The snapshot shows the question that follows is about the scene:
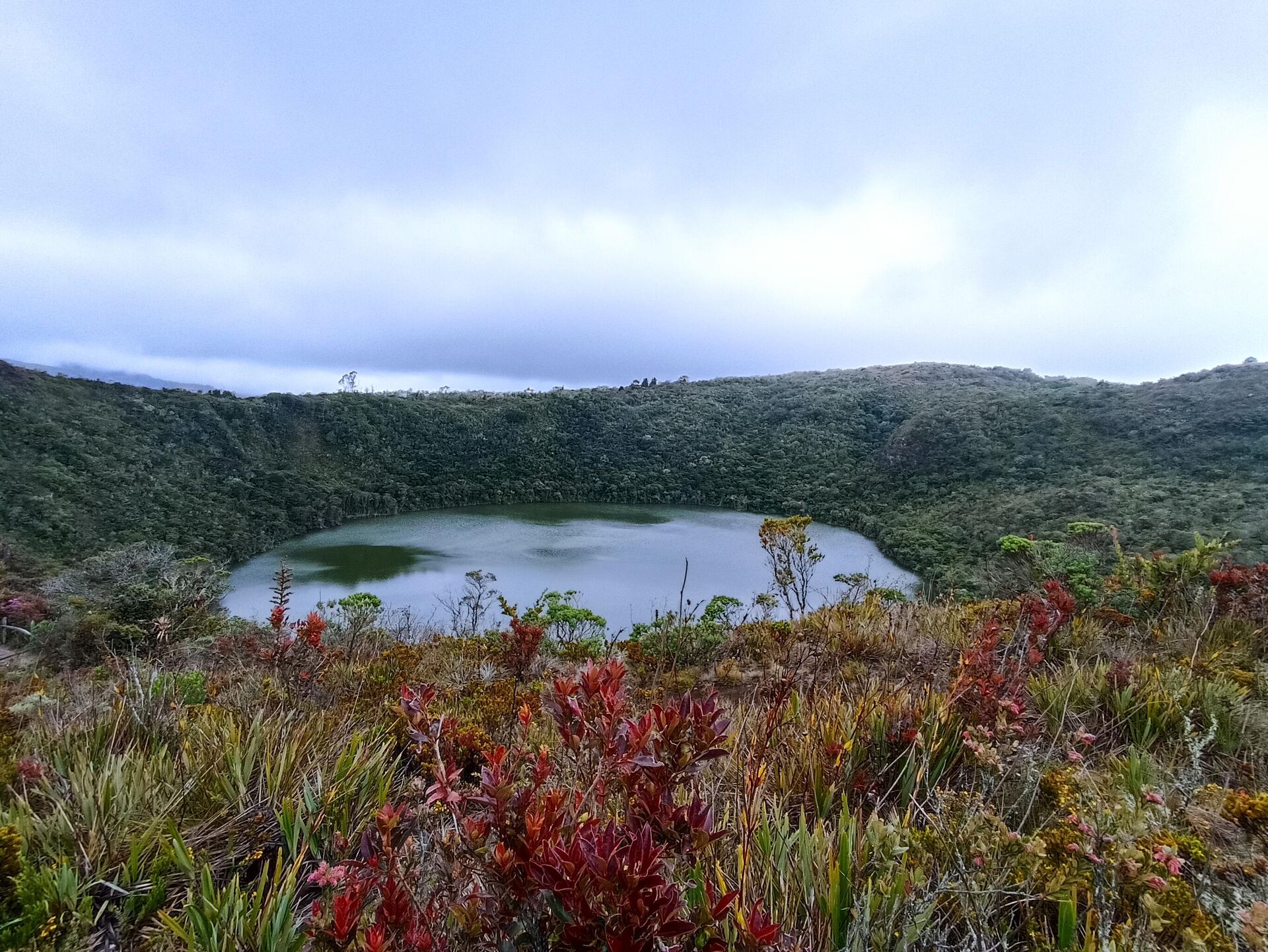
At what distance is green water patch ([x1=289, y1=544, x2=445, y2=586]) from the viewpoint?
15656mm

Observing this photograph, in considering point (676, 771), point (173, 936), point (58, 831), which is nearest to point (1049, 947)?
point (676, 771)

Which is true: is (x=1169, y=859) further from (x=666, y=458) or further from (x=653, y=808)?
(x=666, y=458)

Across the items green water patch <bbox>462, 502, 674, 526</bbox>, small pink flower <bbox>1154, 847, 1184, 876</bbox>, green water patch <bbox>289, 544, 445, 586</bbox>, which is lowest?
green water patch <bbox>289, 544, 445, 586</bbox>

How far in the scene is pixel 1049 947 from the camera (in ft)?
3.95

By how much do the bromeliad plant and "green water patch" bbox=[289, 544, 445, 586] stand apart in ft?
51.1

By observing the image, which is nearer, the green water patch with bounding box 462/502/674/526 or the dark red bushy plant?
the dark red bushy plant

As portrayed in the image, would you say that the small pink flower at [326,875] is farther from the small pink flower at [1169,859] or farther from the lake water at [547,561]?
the lake water at [547,561]

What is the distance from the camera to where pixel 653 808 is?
945 mm

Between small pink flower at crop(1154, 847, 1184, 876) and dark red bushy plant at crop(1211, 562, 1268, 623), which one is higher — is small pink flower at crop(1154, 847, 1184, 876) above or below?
above

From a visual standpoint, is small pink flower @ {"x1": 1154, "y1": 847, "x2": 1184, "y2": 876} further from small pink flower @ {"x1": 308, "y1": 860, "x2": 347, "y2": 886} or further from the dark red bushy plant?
the dark red bushy plant

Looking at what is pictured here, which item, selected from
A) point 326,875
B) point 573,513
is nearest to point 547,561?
point 573,513

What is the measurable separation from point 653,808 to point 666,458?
104 ft

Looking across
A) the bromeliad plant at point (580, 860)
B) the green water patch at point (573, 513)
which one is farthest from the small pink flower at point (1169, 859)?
the green water patch at point (573, 513)

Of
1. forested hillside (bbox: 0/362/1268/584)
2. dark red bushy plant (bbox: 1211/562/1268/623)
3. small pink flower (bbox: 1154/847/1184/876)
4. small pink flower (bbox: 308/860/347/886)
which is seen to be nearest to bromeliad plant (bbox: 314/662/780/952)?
small pink flower (bbox: 308/860/347/886)
